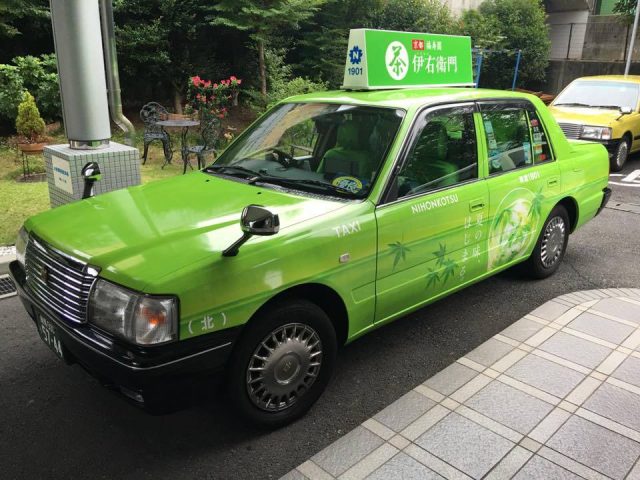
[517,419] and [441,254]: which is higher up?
[441,254]

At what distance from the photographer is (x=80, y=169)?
532 centimetres

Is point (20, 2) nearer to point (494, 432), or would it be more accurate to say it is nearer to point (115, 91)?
point (115, 91)

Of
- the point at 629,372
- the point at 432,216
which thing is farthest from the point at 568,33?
the point at 432,216

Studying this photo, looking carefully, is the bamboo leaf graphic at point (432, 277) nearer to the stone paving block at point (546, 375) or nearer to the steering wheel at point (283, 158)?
the stone paving block at point (546, 375)

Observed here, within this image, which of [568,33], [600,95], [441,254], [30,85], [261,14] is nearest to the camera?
[441,254]

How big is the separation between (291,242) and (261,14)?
1108cm

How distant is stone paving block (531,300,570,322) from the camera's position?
443cm

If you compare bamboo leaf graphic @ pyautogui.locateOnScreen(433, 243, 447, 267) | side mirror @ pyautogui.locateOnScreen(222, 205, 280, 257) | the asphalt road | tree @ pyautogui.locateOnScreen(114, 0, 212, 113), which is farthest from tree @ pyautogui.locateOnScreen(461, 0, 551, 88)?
side mirror @ pyautogui.locateOnScreen(222, 205, 280, 257)

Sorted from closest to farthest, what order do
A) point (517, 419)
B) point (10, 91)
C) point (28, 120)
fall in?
point (517, 419)
point (28, 120)
point (10, 91)

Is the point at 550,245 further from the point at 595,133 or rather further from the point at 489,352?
the point at 595,133

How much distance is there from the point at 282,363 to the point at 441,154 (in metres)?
1.85

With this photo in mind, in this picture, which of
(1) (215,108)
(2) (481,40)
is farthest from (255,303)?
(2) (481,40)

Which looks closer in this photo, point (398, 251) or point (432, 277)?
point (398, 251)

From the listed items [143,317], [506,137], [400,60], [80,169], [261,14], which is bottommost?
[143,317]
